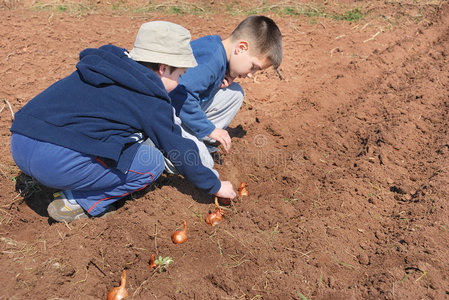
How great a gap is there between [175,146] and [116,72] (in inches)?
23.0

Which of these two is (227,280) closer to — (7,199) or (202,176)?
(202,176)

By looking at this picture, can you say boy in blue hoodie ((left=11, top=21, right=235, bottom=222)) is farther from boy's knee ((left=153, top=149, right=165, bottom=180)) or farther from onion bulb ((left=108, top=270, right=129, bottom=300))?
onion bulb ((left=108, top=270, right=129, bottom=300))

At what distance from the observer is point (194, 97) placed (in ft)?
9.70

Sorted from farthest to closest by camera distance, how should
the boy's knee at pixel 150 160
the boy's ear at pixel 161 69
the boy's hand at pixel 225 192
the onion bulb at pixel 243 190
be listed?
the onion bulb at pixel 243 190 → the boy's hand at pixel 225 192 → the boy's knee at pixel 150 160 → the boy's ear at pixel 161 69

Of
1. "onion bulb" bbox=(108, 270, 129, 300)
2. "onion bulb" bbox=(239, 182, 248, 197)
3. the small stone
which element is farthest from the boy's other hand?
"onion bulb" bbox=(108, 270, 129, 300)

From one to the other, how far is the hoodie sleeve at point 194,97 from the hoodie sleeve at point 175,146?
1.38 ft

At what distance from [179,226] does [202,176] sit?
504 mm

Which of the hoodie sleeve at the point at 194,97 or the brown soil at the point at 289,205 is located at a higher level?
the hoodie sleeve at the point at 194,97

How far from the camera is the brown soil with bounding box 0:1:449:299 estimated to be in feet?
7.55

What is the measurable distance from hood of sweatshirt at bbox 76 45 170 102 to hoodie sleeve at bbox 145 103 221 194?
0.16 meters

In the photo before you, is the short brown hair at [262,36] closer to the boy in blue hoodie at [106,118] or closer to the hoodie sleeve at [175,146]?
the boy in blue hoodie at [106,118]

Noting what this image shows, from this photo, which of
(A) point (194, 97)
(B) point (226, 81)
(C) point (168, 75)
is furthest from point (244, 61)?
(C) point (168, 75)

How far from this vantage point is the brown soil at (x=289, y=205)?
2.30 metres

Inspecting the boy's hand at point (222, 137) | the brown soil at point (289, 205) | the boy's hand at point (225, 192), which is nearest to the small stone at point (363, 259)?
the brown soil at point (289, 205)
